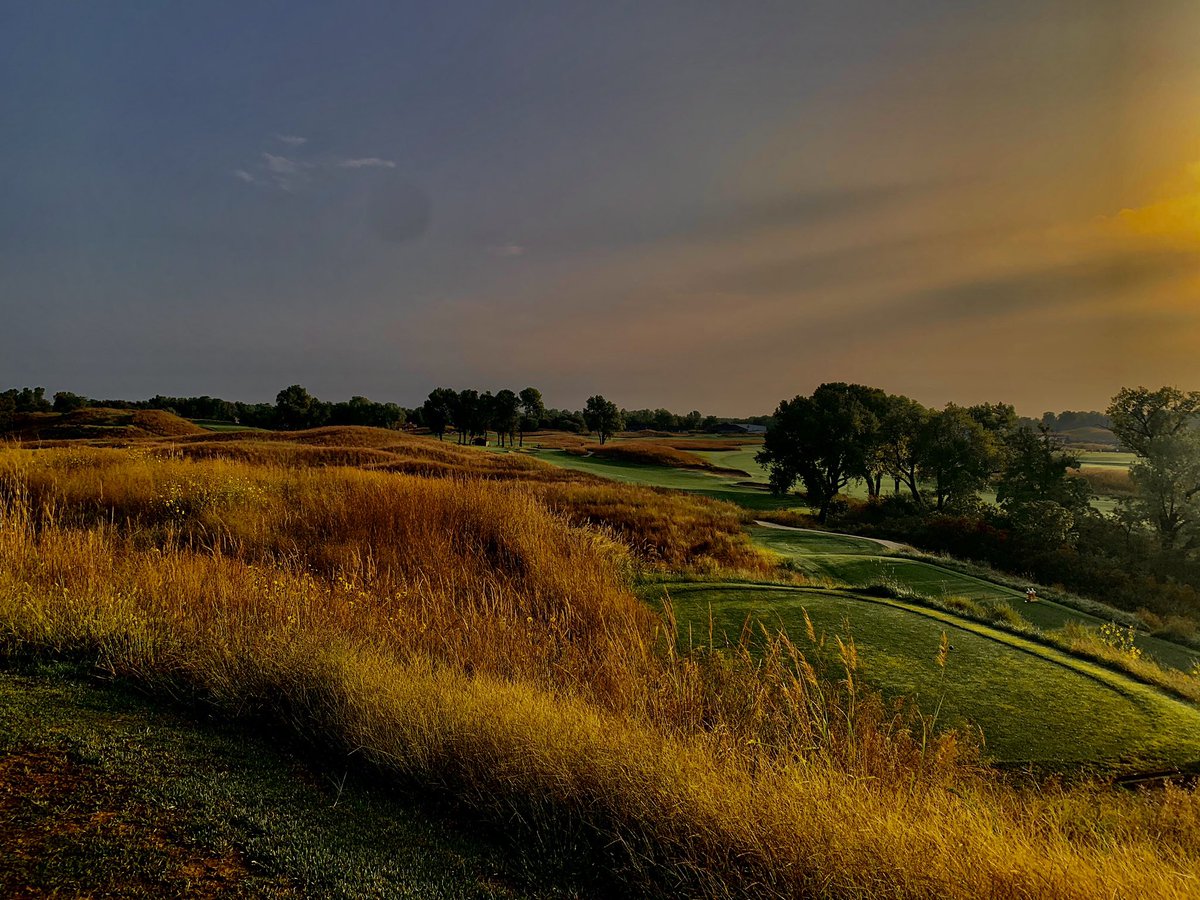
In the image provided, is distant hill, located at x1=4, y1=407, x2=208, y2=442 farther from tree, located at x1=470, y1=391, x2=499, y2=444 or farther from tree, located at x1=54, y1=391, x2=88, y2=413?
tree, located at x1=470, y1=391, x2=499, y2=444

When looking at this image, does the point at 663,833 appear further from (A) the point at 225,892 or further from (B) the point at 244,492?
(B) the point at 244,492

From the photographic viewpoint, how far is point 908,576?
15953 mm

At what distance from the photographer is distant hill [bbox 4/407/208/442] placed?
132 feet

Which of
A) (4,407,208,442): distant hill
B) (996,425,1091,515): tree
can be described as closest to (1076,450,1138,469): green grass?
(996,425,1091,515): tree

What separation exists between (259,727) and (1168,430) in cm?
4644

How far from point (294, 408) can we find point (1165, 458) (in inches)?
3966

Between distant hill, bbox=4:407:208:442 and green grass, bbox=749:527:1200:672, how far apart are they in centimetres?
3984

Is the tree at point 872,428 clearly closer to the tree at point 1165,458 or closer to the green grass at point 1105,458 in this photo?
the tree at point 1165,458

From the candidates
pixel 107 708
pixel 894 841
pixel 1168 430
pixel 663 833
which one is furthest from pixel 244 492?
pixel 1168 430

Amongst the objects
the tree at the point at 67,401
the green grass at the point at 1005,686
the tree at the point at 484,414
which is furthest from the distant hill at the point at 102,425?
the green grass at the point at 1005,686

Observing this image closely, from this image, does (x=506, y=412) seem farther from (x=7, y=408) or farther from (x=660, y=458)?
(x=7, y=408)

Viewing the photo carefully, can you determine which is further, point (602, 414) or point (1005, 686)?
point (602, 414)

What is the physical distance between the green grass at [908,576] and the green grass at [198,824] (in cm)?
913

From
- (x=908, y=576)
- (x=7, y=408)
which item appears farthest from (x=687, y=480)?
(x=7, y=408)
